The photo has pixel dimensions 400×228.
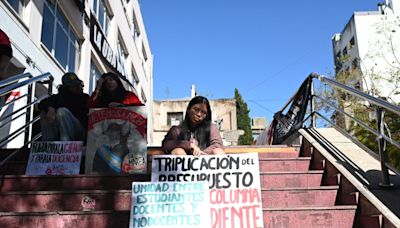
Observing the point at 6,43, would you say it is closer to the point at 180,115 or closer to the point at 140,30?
the point at 140,30

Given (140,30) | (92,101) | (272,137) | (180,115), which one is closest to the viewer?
(92,101)

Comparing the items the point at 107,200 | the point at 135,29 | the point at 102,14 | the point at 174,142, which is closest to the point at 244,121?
the point at 135,29

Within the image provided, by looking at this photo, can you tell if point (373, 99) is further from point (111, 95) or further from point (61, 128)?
point (61, 128)

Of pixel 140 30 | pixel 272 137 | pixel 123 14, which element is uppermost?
pixel 140 30

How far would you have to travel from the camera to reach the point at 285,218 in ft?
9.87

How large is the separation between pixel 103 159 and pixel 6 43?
1476 millimetres

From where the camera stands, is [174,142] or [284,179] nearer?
[174,142]

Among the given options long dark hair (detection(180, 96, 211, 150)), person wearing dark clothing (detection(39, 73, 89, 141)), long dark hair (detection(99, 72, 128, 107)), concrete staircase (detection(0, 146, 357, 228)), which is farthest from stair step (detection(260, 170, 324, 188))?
person wearing dark clothing (detection(39, 73, 89, 141))

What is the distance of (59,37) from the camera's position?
35.2 ft

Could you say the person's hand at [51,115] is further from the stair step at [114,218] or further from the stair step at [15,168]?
the stair step at [114,218]

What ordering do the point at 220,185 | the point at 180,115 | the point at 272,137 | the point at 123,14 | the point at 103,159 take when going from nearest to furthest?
the point at 220,185 → the point at 103,159 → the point at 272,137 → the point at 123,14 → the point at 180,115

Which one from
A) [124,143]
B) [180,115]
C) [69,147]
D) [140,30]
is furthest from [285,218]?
[180,115]

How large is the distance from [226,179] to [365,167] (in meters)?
1.51

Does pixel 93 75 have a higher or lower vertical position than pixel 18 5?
higher
